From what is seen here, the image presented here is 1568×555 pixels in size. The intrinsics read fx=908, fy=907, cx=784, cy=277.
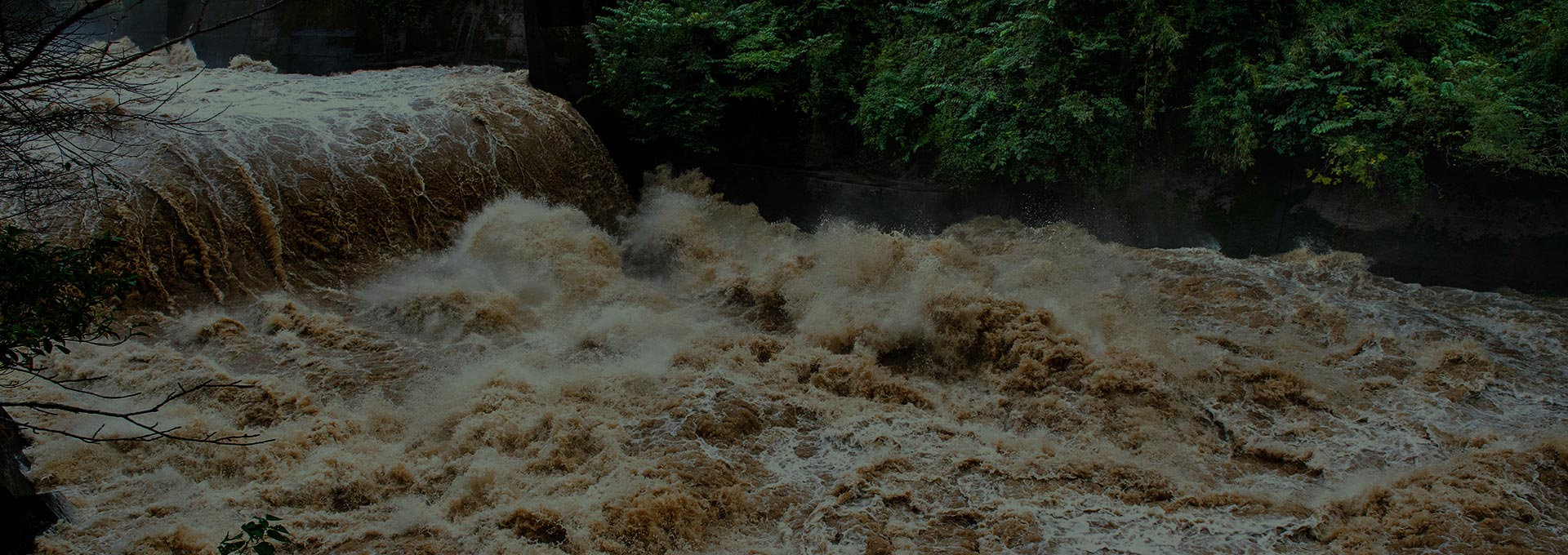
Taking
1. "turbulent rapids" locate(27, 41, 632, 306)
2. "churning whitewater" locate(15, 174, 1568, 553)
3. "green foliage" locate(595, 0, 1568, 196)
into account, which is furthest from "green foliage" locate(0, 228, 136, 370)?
"green foliage" locate(595, 0, 1568, 196)

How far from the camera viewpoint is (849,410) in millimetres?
5305

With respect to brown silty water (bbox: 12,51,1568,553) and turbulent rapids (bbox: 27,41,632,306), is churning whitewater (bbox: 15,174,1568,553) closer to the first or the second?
brown silty water (bbox: 12,51,1568,553)

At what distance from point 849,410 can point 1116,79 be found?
421 centimetres

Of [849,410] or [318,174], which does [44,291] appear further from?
[318,174]

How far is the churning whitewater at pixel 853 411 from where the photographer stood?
13.4ft

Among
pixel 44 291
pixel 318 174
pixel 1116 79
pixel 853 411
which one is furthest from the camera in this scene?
pixel 1116 79

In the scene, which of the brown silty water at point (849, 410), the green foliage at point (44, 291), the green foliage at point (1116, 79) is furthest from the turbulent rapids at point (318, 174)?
the green foliage at point (44, 291)

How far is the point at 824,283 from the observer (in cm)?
720

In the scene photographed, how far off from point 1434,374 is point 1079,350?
2.10 metres

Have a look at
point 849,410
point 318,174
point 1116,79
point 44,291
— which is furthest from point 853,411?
point 318,174

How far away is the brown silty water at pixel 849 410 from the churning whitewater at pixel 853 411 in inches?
0.7

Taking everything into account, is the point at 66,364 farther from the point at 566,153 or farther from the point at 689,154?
the point at 689,154

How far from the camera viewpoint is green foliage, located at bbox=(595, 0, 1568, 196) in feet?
21.1

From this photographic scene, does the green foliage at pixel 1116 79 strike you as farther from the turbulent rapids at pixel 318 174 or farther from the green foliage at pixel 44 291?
the green foliage at pixel 44 291
